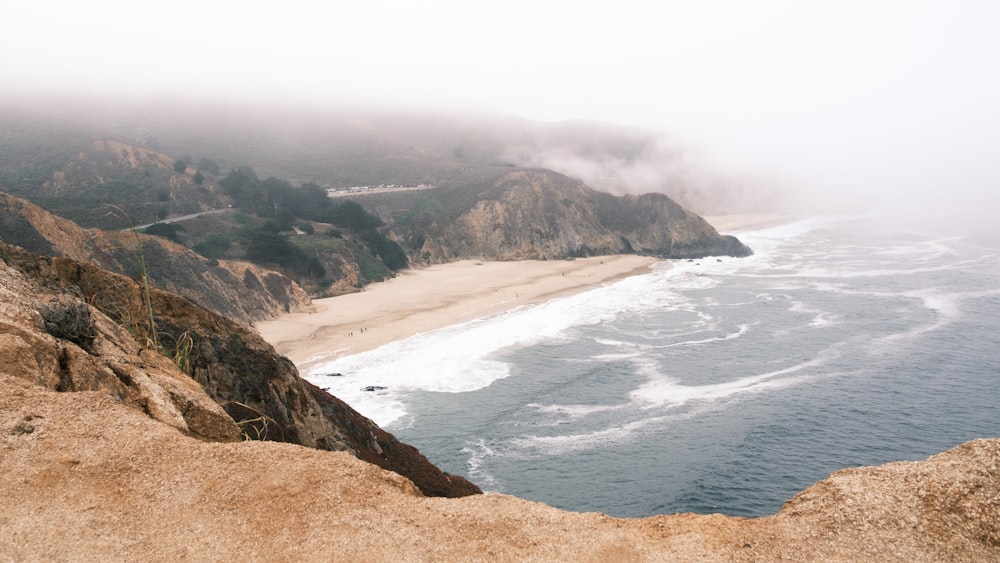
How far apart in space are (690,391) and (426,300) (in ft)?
109

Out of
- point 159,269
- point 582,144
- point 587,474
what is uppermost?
point 582,144

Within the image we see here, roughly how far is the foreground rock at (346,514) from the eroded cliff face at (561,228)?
271 feet

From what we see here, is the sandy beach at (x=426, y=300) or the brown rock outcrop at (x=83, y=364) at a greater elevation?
the brown rock outcrop at (x=83, y=364)

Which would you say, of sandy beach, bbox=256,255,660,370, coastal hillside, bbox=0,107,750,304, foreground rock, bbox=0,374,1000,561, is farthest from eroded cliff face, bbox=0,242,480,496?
sandy beach, bbox=256,255,660,370

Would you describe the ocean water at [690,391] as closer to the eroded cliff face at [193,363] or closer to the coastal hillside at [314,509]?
the eroded cliff face at [193,363]

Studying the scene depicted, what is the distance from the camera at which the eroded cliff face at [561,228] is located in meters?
95.9

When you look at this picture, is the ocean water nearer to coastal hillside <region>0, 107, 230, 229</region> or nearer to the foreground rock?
the foreground rock

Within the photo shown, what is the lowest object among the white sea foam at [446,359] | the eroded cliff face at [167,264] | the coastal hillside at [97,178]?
the white sea foam at [446,359]

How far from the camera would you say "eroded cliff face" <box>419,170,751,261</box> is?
315 ft

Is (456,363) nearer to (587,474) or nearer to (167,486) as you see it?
(587,474)

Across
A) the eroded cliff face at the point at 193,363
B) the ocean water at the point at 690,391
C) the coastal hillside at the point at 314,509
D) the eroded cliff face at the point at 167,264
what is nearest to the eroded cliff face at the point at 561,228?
the ocean water at the point at 690,391

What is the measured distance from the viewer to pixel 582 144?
182 m

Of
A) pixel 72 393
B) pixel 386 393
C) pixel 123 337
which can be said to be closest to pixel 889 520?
pixel 72 393

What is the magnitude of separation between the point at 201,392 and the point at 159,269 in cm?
4099
